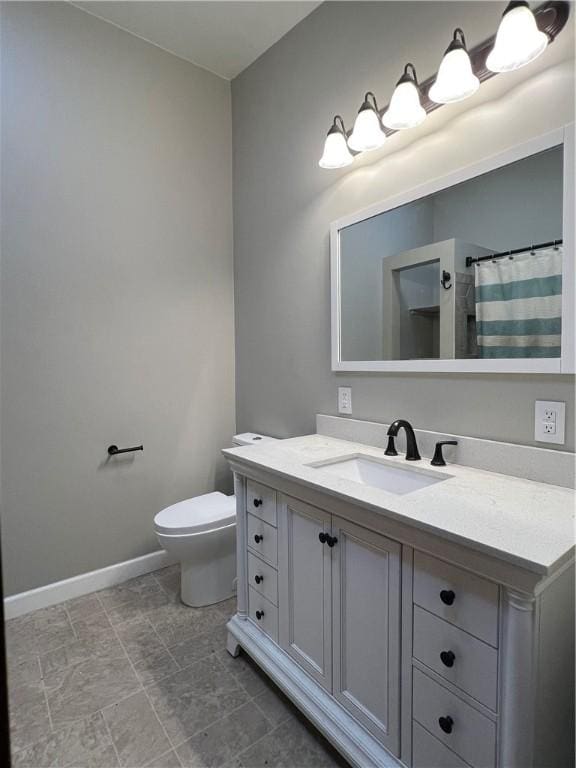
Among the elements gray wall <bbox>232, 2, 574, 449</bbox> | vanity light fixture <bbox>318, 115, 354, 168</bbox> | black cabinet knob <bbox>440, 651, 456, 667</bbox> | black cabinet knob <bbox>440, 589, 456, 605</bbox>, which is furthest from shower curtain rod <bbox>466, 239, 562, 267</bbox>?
black cabinet knob <bbox>440, 651, 456, 667</bbox>

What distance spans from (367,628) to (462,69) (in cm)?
169

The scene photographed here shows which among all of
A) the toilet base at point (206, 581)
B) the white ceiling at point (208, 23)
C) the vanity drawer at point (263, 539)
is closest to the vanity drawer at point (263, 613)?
the vanity drawer at point (263, 539)

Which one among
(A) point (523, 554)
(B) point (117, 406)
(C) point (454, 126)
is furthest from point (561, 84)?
(B) point (117, 406)

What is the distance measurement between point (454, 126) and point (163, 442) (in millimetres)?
2036

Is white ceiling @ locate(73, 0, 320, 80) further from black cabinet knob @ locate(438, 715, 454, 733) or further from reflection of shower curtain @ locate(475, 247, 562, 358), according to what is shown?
black cabinet knob @ locate(438, 715, 454, 733)

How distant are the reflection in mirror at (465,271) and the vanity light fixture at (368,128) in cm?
26

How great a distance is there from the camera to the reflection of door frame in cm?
150

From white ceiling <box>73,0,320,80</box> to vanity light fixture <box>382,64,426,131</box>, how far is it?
0.92m

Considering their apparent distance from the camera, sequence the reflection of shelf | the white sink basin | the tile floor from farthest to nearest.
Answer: the reflection of shelf → the white sink basin → the tile floor

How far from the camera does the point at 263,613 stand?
1568 millimetres

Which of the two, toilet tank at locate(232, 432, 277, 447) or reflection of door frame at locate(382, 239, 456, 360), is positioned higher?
reflection of door frame at locate(382, 239, 456, 360)

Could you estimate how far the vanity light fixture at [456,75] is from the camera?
50.8 inches

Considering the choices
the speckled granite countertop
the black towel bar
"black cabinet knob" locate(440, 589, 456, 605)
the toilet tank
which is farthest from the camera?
the toilet tank

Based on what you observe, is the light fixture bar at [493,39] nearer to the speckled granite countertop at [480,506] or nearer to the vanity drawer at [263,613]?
the speckled granite countertop at [480,506]
